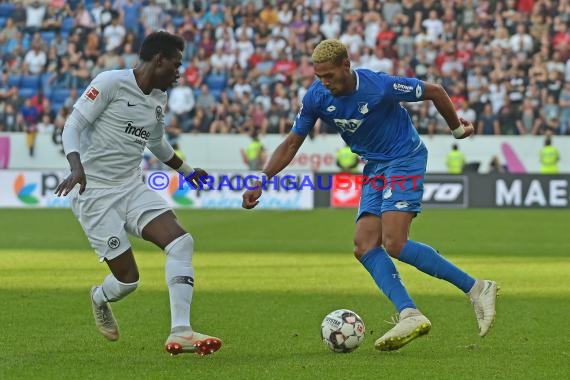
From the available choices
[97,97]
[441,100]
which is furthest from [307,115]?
[97,97]

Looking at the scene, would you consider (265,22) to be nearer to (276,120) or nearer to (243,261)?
(276,120)

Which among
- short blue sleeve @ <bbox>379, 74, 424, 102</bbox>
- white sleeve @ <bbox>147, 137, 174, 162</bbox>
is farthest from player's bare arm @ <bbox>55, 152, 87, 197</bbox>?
short blue sleeve @ <bbox>379, 74, 424, 102</bbox>

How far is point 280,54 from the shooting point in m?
32.3

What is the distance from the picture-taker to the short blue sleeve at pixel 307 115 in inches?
324

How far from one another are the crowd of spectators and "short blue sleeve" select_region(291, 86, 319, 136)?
2119 cm

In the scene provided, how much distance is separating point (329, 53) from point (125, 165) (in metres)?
1.59

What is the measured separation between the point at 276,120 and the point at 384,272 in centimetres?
2228

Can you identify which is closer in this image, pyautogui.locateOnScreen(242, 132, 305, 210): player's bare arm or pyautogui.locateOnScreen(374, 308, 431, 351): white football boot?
pyautogui.locateOnScreen(374, 308, 431, 351): white football boot

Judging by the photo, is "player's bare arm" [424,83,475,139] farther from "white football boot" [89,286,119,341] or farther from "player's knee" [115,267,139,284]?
"white football boot" [89,286,119,341]

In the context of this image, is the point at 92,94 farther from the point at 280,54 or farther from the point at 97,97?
the point at 280,54

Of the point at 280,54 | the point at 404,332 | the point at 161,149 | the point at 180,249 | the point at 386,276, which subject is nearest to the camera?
the point at 404,332

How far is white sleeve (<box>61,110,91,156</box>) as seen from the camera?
300 inches

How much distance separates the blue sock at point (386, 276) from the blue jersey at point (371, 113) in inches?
27.4

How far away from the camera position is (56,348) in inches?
316
